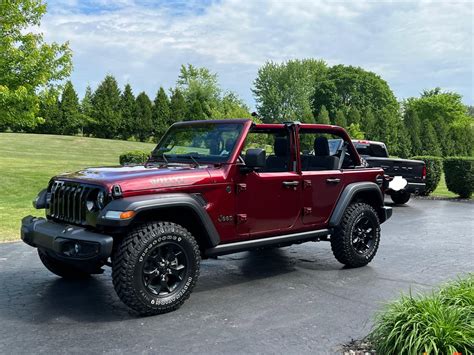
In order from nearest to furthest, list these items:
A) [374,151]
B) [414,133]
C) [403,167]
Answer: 1. [403,167]
2. [374,151]
3. [414,133]

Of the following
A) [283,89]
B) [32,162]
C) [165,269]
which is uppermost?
[283,89]

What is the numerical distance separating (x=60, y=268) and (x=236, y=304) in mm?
2165

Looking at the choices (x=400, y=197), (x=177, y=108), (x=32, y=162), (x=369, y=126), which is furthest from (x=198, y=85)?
(x=400, y=197)

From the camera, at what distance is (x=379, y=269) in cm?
628

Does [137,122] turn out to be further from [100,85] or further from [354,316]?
[354,316]

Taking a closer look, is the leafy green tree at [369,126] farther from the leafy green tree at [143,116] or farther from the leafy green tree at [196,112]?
the leafy green tree at [143,116]

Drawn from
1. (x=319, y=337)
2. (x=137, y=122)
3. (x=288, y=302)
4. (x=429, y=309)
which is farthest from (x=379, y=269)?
(x=137, y=122)

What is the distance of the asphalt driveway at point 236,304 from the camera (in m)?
3.82

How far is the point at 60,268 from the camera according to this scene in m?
5.54

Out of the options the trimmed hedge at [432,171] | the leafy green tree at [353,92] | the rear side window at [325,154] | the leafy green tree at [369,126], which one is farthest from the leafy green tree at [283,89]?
the rear side window at [325,154]

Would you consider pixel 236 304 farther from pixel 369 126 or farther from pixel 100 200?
pixel 369 126

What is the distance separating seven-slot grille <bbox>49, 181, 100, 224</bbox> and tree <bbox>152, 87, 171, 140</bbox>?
154ft

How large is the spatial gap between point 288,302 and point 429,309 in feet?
5.92

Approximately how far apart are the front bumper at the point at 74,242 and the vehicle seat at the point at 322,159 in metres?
3.21
